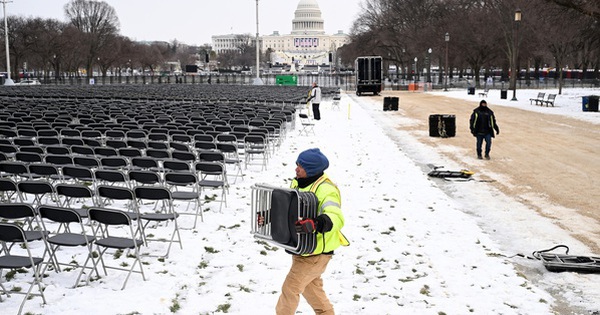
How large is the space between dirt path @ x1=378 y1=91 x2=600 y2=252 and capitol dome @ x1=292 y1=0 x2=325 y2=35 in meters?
163

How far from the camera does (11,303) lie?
19.9 ft

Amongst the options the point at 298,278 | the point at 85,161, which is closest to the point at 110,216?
the point at 298,278

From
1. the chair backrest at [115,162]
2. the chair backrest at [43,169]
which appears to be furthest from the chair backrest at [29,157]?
the chair backrest at [115,162]

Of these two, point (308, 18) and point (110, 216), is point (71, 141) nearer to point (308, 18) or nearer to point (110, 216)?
point (110, 216)

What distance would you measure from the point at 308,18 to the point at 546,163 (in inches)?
6987

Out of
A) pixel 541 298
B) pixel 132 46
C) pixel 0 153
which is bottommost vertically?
pixel 541 298

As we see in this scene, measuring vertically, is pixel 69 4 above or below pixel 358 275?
above

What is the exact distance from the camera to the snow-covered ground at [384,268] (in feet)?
20.6

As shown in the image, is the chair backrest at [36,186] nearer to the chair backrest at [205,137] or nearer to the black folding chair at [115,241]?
the black folding chair at [115,241]

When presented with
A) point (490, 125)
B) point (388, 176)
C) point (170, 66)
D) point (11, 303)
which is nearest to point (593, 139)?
point (490, 125)

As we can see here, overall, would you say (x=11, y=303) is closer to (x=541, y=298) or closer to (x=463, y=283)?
(x=463, y=283)

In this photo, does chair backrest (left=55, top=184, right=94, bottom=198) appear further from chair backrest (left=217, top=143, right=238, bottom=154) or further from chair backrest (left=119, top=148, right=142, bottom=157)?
chair backrest (left=217, top=143, right=238, bottom=154)

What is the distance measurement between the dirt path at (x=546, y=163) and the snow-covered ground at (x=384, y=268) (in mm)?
504

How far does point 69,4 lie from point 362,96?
2450 inches
